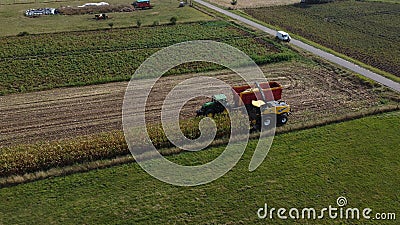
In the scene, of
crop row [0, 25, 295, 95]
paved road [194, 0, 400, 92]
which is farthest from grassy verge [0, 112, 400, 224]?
crop row [0, 25, 295, 95]

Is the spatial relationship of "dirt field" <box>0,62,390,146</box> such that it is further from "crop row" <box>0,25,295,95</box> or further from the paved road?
the paved road

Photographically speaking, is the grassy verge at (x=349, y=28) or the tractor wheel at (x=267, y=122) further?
the grassy verge at (x=349, y=28)

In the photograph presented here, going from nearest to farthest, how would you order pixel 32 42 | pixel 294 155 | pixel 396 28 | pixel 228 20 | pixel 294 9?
pixel 294 155 → pixel 32 42 → pixel 396 28 → pixel 228 20 → pixel 294 9

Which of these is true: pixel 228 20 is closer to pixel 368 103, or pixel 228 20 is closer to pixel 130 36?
pixel 130 36

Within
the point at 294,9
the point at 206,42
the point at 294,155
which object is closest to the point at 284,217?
the point at 294,155

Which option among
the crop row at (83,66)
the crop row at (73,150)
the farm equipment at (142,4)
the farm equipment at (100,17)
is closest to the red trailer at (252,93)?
the crop row at (73,150)

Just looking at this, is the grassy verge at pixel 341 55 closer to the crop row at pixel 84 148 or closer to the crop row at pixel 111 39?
the crop row at pixel 111 39
